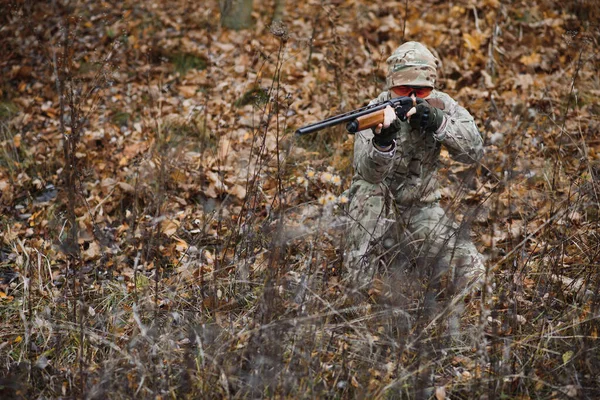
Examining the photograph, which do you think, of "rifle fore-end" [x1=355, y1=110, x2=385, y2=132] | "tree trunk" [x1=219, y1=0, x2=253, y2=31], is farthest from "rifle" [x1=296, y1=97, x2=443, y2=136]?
"tree trunk" [x1=219, y1=0, x2=253, y2=31]

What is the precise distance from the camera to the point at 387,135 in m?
3.05

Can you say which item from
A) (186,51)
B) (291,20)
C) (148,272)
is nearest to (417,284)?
(148,272)

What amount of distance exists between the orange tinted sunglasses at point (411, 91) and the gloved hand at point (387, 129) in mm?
277

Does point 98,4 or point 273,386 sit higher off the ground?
point 273,386

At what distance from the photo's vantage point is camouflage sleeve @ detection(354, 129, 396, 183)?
3104 mm

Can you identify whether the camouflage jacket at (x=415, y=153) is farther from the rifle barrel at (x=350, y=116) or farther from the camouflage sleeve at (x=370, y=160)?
the rifle barrel at (x=350, y=116)

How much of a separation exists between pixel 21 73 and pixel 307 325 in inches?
207

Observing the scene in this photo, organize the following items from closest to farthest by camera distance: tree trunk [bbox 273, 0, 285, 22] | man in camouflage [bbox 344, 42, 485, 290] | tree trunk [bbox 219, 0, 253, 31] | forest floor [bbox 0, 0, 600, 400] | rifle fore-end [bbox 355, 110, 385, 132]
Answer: forest floor [bbox 0, 0, 600, 400] → rifle fore-end [bbox 355, 110, 385, 132] → man in camouflage [bbox 344, 42, 485, 290] → tree trunk [bbox 219, 0, 253, 31] → tree trunk [bbox 273, 0, 285, 22]

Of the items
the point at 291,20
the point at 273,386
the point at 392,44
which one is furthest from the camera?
the point at 291,20

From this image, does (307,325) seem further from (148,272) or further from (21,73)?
(21,73)

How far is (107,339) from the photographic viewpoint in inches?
117

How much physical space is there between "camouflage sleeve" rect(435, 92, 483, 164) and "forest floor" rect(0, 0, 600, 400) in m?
0.11

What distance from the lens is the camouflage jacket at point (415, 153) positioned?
3.17 meters

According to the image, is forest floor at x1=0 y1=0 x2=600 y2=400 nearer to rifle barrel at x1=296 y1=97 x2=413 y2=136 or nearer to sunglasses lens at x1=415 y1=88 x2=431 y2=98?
rifle barrel at x1=296 y1=97 x2=413 y2=136
